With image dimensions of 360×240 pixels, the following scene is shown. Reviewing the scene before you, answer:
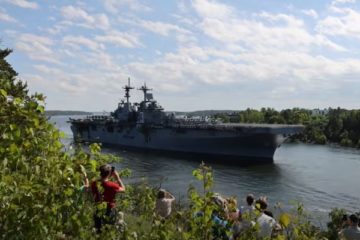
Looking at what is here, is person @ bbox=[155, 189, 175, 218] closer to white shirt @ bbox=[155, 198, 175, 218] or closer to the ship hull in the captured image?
white shirt @ bbox=[155, 198, 175, 218]

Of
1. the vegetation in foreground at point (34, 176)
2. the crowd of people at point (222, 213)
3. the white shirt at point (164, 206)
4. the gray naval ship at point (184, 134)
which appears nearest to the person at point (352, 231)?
the crowd of people at point (222, 213)

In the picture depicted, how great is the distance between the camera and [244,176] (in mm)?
40469

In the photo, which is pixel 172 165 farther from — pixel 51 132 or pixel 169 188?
pixel 51 132

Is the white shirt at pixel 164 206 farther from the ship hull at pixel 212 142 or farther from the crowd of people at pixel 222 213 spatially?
the ship hull at pixel 212 142

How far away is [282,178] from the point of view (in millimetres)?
39781

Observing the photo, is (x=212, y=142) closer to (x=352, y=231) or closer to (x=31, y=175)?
(x=352, y=231)

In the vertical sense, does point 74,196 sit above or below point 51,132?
below

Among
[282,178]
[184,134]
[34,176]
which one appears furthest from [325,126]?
[34,176]

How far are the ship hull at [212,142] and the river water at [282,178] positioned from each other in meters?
2.62

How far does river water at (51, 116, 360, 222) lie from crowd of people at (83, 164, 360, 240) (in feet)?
46.7

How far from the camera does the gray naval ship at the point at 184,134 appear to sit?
5391cm

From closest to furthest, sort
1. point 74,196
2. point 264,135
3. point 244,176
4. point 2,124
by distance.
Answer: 1. point 2,124
2. point 74,196
3. point 244,176
4. point 264,135

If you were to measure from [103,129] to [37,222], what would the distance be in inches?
3008

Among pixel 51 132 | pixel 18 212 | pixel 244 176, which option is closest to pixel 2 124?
pixel 51 132
